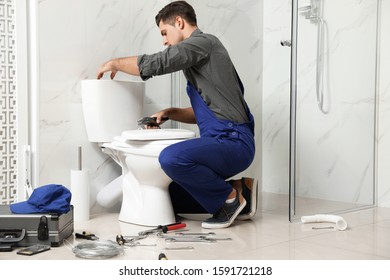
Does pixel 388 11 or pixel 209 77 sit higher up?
pixel 388 11

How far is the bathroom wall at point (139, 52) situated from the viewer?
279cm

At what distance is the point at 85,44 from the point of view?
115 inches

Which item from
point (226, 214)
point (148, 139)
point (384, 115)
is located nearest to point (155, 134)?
point (148, 139)

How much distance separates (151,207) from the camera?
2662 millimetres

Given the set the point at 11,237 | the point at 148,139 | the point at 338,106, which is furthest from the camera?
the point at 338,106

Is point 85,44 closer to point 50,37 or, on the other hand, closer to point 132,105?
point 50,37

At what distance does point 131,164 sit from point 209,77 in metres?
0.56

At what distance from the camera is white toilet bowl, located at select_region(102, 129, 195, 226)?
2586 millimetres

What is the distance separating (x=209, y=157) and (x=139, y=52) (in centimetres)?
95

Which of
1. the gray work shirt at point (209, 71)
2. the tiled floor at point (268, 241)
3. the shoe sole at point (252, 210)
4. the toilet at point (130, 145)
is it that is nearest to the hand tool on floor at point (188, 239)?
the tiled floor at point (268, 241)

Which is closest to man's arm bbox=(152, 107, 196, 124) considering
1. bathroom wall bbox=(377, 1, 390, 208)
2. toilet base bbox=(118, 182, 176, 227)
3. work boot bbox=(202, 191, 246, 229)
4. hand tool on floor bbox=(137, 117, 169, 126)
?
hand tool on floor bbox=(137, 117, 169, 126)

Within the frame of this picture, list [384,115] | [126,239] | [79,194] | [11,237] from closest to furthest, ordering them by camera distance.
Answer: [11,237], [126,239], [79,194], [384,115]

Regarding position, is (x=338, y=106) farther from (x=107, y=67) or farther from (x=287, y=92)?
(x=107, y=67)
